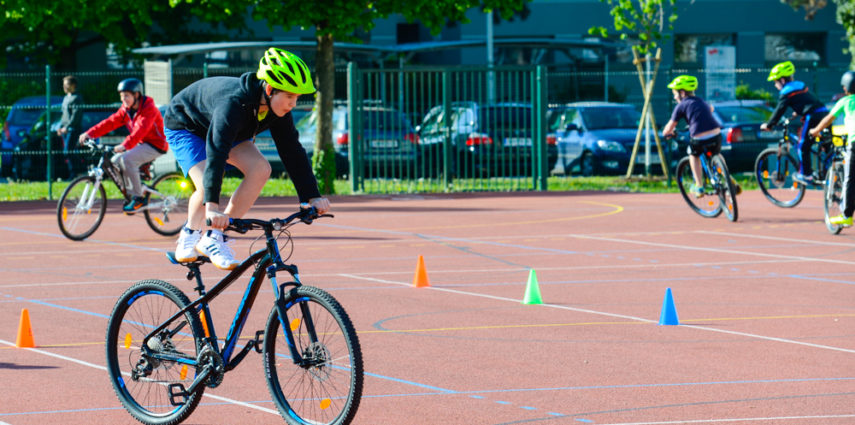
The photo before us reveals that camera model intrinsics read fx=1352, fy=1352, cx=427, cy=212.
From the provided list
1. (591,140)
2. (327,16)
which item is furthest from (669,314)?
(591,140)

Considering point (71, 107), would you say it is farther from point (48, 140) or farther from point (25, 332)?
point (25, 332)

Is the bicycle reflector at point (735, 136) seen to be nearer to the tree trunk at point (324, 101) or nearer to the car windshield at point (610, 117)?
the car windshield at point (610, 117)

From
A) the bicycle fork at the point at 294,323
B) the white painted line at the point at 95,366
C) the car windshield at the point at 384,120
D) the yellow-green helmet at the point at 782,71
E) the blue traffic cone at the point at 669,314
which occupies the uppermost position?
the yellow-green helmet at the point at 782,71

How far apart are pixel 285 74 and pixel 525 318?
3754 millimetres

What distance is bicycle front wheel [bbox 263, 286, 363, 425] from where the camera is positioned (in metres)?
5.30

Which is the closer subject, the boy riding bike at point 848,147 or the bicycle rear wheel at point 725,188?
the boy riding bike at point 848,147

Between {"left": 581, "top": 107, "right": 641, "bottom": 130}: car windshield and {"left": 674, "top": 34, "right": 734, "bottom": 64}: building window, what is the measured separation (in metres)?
19.6

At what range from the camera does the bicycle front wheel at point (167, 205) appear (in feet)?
47.0

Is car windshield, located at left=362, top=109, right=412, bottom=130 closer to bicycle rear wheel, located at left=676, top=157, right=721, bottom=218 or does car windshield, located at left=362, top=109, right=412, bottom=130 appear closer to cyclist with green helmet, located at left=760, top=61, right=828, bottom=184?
bicycle rear wheel, located at left=676, top=157, right=721, bottom=218

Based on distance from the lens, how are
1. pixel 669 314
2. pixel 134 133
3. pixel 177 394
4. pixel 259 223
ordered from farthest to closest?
pixel 134 133
pixel 669 314
pixel 177 394
pixel 259 223

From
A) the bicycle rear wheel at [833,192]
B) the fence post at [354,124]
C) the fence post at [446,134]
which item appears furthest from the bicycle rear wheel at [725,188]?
the fence post at [354,124]

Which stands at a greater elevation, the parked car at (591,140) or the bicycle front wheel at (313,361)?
the parked car at (591,140)

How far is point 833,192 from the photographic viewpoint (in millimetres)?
14523

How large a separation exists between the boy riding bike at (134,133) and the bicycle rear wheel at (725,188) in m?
6.41
